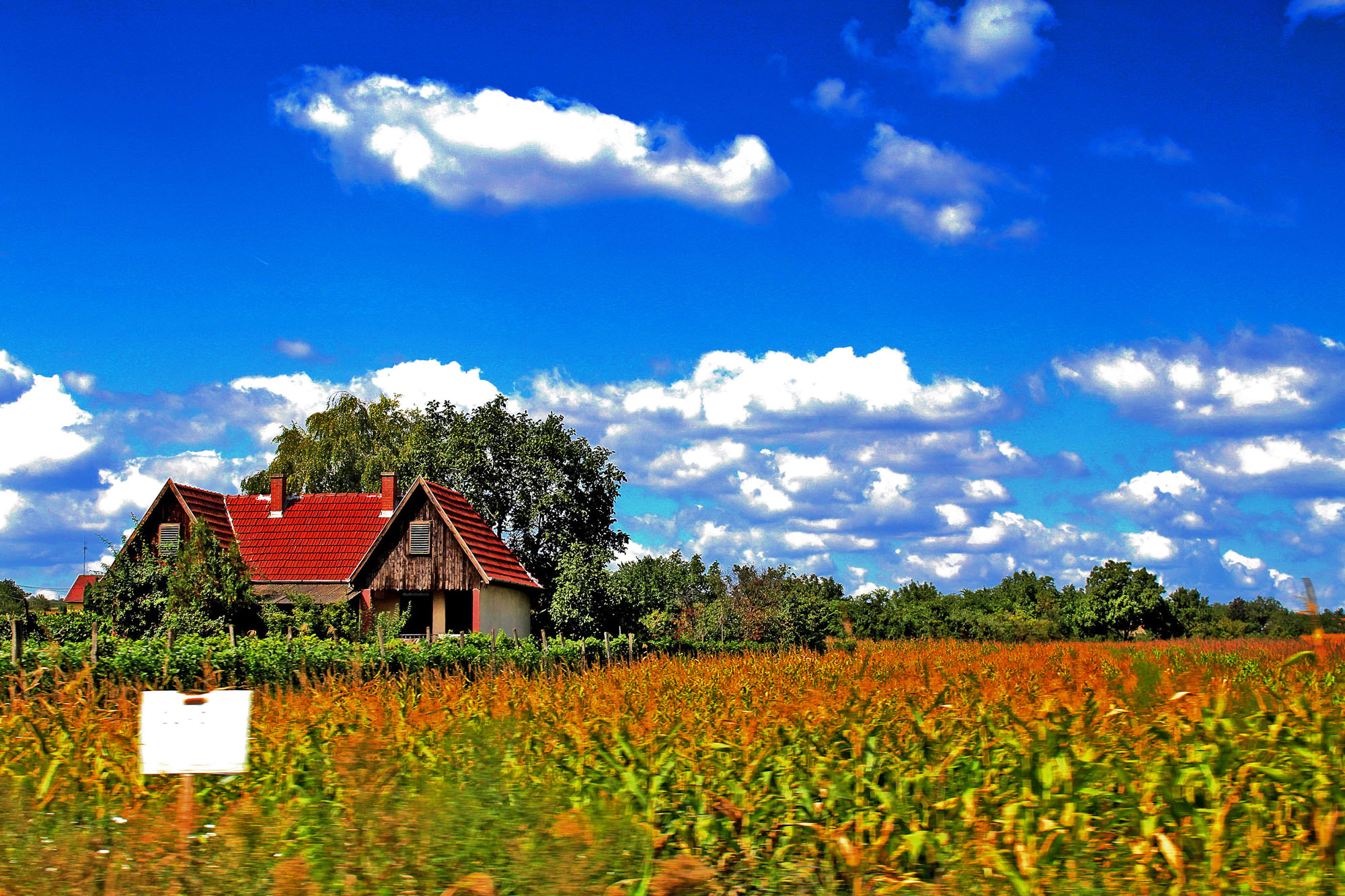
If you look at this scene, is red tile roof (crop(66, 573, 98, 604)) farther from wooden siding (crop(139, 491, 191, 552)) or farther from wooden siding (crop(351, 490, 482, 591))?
wooden siding (crop(351, 490, 482, 591))

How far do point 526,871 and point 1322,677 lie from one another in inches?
328

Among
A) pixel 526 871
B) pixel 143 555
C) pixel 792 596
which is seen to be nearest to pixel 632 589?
pixel 792 596

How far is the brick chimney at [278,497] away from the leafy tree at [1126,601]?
38.4 metres

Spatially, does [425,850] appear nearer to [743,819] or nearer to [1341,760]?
[743,819]

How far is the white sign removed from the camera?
540 centimetres

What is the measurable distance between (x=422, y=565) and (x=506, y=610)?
4189 millimetres

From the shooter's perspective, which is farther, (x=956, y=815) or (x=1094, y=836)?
(x=956, y=815)

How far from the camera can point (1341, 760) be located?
515cm

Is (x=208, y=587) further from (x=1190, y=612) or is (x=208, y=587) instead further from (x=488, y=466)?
(x=1190, y=612)

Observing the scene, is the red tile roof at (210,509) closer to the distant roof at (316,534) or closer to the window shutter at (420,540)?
the distant roof at (316,534)

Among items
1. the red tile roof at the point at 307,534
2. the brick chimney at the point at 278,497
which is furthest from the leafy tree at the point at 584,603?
the brick chimney at the point at 278,497

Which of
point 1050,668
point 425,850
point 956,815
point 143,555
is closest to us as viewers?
point 425,850

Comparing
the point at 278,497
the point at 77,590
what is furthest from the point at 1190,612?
the point at 77,590

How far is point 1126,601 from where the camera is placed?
50.2 m
